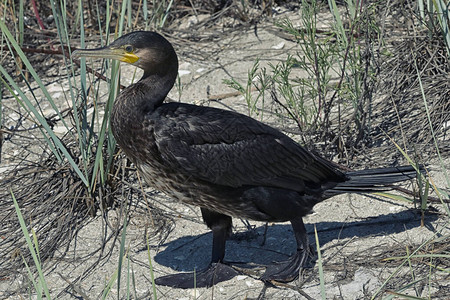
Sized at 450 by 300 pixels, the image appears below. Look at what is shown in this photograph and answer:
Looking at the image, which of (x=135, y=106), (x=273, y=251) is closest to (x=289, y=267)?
(x=273, y=251)

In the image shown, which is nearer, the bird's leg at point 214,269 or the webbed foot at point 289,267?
the webbed foot at point 289,267

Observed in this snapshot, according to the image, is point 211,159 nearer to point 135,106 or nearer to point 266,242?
point 135,106

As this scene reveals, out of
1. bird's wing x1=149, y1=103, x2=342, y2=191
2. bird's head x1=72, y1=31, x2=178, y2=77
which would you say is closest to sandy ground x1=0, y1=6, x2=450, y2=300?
bird's wing x1=149, y1=103, x2=342, y2=191

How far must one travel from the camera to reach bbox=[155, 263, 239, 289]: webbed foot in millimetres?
4000

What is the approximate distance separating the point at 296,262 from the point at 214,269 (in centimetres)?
44

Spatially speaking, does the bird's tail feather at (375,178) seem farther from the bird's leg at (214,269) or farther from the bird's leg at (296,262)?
the bird's leg at (214,269)

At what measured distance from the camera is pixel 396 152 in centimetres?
510

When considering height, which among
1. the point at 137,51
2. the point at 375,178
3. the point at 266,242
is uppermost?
the point at 137,51

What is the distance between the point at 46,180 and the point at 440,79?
9.14 feet

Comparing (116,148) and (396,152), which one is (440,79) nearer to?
(396,152)

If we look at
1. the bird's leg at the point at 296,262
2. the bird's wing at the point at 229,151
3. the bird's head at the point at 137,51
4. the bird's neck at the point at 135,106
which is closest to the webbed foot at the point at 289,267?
the bird's leg at the point at 296,262

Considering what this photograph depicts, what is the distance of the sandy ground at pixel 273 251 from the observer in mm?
3805

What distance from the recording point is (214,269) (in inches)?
159

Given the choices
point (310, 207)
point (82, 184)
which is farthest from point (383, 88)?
point (82, 184)
